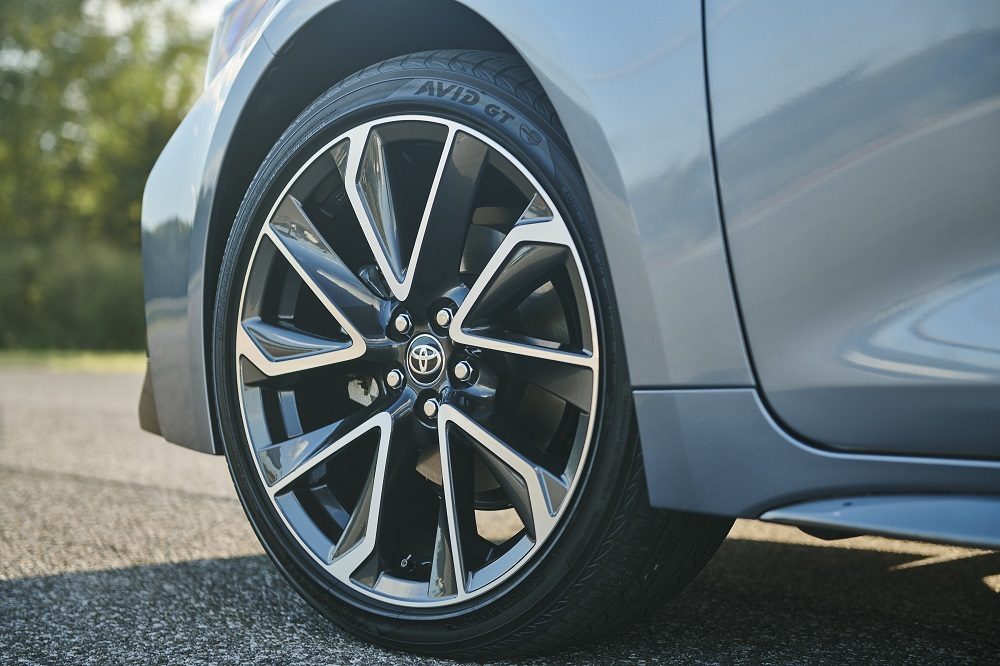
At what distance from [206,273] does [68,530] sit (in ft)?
3.65

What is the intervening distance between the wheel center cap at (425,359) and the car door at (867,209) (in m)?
0.58

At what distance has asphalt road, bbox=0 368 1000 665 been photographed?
1.77 m

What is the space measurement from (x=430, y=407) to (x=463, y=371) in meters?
0.09

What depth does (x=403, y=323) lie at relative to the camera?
1816mm

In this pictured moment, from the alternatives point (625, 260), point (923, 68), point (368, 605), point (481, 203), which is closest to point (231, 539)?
point (368, 605)

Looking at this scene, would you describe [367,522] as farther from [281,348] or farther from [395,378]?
[281,348]

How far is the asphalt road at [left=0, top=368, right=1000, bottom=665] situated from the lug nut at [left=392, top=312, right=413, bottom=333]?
56 centimetres

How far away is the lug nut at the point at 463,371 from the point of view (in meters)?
1.75

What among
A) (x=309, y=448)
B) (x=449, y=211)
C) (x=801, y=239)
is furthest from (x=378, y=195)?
(x=801, y=239)

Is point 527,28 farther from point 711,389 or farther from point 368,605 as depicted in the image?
point 368,605

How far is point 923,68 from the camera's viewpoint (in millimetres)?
1248

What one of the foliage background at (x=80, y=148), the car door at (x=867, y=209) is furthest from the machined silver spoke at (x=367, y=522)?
the foliage background at (x=80, y=148)

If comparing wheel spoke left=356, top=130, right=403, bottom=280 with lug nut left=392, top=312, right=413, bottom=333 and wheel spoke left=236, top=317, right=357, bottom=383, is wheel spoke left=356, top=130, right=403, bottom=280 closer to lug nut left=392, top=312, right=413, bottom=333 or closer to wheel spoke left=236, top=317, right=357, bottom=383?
lug nut left=392, top=312, right=413, bottom=333

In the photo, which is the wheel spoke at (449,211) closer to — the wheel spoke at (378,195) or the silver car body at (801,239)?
the wheel spoke at (378,195)
